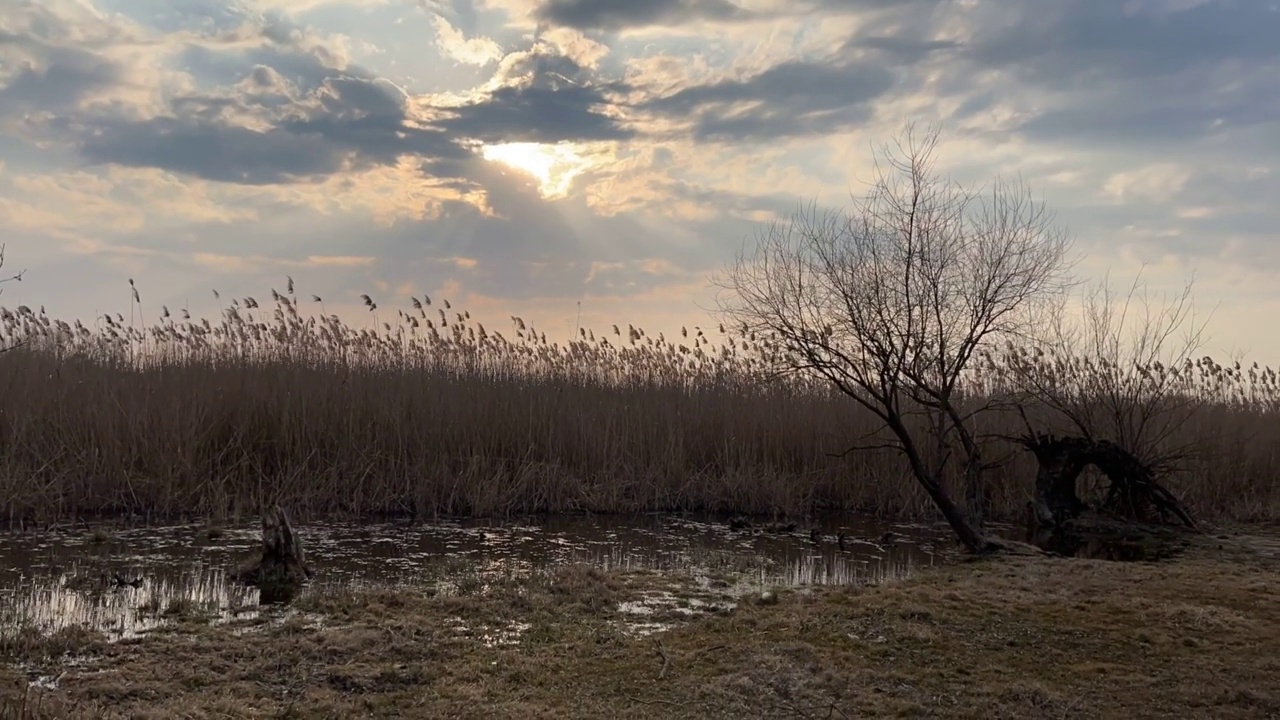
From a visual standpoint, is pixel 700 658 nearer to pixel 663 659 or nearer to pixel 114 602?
pixel 663 659

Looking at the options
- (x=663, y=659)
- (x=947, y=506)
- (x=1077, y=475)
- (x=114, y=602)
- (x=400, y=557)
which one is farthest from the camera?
(x=1077, y=475)

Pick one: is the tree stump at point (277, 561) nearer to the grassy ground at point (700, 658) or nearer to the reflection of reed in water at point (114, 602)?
the reflection of reed in water at point (114, 602)

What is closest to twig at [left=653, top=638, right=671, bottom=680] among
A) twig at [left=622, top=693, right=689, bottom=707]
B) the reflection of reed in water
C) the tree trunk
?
twig at [left=622, top=693, right=689, bottom=707]

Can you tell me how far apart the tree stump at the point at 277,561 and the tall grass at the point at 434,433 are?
267 centimetres

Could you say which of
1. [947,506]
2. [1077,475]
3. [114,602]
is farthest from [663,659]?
[1077,475]

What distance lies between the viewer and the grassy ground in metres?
3.71

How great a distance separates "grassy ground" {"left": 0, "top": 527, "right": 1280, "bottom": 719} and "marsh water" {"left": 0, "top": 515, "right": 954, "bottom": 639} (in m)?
0.67

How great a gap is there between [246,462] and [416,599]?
4964mm

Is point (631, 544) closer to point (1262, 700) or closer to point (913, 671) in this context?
point (913, 671)

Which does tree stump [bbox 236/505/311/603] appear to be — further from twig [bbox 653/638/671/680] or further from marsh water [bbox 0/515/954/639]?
twig [bbox 653/638/671/680]

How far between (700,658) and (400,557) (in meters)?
3.54

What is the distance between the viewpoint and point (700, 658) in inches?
169

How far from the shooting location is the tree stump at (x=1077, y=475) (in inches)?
336

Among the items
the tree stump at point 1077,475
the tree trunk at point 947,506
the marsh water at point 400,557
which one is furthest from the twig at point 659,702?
the tree stump at point 1077,475
